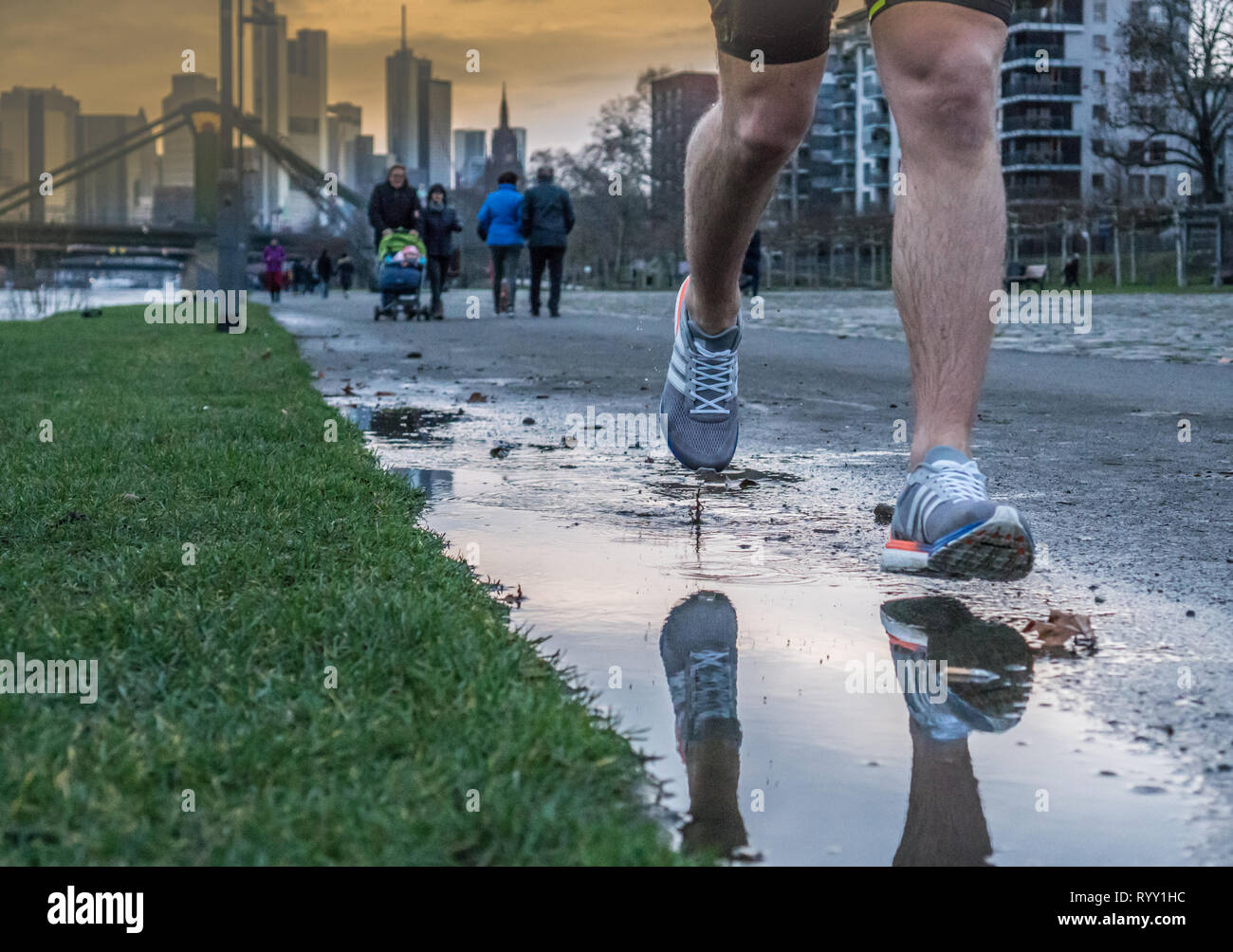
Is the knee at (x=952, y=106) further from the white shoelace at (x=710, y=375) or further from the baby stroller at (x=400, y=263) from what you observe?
the baby stroller at (x=400, y=263)

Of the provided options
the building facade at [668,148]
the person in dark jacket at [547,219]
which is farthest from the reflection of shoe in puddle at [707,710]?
the building facade at [668,148]

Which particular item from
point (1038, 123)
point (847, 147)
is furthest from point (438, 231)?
point (847, 147)

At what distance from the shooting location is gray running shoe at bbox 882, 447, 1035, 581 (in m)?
2.70

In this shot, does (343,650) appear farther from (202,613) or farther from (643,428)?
(643,428)

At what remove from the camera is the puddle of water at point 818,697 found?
1.81m

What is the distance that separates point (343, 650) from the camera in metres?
2.38

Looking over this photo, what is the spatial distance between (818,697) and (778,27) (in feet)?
4.71

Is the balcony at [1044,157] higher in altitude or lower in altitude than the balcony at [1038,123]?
lower

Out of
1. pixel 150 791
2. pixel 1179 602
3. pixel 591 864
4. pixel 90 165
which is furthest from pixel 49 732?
pixel 90 165

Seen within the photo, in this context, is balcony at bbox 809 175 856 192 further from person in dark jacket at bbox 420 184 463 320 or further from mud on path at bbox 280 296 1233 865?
mud on path at bbox 280 296 1233 865

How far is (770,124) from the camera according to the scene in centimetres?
332

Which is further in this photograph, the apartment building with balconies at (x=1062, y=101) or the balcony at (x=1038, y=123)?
the balcony at (x=1038, y=123)

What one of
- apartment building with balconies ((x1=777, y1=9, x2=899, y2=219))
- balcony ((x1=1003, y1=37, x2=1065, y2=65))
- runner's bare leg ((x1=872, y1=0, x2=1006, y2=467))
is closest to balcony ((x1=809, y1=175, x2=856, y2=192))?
apartment building with balconies ((x1=777, y1=9, x2=899, y2=219))
